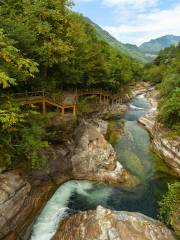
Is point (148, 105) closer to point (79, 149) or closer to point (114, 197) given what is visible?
point (79, 149)

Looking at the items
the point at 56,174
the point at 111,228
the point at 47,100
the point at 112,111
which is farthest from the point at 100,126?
the point at 111,228

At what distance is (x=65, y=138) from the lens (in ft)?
89.2

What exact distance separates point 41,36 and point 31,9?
3220 millimetres

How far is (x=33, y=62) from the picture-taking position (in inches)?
777

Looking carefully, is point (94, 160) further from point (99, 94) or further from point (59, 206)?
point (99, 94)

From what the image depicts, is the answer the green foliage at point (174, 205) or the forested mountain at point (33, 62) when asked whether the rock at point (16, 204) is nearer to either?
the forested mountain at point (33, 62)

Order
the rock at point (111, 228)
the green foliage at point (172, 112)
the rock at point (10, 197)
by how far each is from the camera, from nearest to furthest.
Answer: the rock at point (111, 228) < the rock at point (10, 197) < the green foliage at point (172, 112)

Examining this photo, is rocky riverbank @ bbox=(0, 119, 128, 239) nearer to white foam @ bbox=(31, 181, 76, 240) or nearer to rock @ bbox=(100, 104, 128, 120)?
white foam @ bbox=(31, 181, 76, 240)

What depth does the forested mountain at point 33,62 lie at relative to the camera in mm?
19031

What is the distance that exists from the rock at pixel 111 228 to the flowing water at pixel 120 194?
1.79m

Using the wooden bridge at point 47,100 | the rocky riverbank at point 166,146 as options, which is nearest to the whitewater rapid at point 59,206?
the wooden bridge at point 47,100

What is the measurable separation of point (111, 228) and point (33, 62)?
13.0 m

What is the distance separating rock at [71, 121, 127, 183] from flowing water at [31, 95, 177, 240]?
1.12 m

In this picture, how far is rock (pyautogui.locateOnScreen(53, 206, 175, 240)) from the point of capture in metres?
16.0
